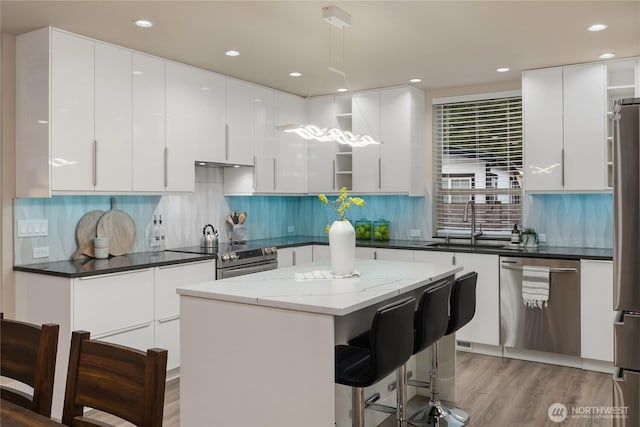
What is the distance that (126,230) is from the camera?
4340mm

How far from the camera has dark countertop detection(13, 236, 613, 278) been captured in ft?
11.5

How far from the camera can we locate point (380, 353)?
7.64ft

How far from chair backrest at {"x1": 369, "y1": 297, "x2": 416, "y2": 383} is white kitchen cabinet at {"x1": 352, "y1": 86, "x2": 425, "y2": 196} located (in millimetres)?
2892

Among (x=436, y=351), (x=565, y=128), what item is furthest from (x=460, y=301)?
(x=565, y=128)

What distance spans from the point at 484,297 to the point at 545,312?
1.69ft

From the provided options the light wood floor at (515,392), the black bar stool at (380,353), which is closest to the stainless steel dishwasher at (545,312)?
the light wood floor at (515,392)

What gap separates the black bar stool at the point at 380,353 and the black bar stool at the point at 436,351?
70cm

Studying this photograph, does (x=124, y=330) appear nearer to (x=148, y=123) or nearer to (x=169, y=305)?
(x=169, y=305)

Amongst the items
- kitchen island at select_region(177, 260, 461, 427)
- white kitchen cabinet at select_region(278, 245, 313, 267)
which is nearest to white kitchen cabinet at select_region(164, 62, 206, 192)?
white kitchen cabinet at select_region(278, 245, 313, 267)

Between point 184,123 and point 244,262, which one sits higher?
point 184,123

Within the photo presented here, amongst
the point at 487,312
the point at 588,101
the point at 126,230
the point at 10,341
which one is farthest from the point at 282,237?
the point at 10,341

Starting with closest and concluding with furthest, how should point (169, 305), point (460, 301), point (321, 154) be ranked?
point (460, 301) < point (169, 305) < point (321, 154)

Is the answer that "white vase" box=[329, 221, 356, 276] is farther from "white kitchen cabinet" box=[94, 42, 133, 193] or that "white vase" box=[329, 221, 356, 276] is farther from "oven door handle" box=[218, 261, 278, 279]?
"white kitchen cabinet" box=[94, 42, 133, 193]

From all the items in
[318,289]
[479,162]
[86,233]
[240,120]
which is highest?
[240,120]
